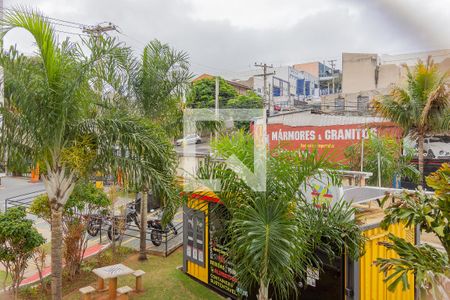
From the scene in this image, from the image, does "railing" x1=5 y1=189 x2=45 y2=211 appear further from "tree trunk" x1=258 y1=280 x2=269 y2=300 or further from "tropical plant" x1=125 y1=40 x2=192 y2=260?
"tree trunk" x1=258 y1=280 x2=269 y2=300

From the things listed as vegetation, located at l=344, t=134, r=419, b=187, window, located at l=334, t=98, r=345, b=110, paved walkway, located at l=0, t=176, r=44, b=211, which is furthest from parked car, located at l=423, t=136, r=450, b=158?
paved walkway, located at l=0, t=176, r=44, b=211

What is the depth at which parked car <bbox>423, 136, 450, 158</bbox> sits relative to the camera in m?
14.3

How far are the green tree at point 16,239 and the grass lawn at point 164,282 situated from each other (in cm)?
114

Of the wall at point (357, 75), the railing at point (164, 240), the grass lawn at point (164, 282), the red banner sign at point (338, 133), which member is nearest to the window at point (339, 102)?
the wall at point (357, 75)

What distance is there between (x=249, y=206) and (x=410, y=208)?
4.38 ft

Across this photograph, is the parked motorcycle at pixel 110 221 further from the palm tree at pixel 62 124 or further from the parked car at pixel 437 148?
the parked car at pixel 437 148

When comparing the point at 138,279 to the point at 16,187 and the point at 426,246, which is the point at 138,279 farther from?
the point at 16,187

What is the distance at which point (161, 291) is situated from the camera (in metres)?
5.67

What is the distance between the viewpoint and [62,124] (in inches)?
152

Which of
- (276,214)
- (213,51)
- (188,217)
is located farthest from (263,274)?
(188,217)

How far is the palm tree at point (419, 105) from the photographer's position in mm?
6953

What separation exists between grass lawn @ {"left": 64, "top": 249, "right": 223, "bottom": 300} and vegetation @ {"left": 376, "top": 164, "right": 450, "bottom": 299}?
341 centimetres

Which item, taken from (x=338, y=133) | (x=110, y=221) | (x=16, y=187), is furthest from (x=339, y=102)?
(x=16, y=187)

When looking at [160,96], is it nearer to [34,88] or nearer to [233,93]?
[34,88]
